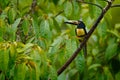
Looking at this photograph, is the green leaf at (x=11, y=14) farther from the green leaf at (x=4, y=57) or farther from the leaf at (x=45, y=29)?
the green leaf at (x=4, y=57)

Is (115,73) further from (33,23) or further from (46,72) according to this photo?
(46,72)

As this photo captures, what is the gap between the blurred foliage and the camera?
55.7 inches

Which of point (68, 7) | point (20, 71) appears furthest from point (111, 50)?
point (20, 71)

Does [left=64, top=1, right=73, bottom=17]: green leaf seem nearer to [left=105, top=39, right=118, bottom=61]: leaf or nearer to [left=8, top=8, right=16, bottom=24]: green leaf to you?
[left=8, top=8, right=16, bottom=24]: green leaf

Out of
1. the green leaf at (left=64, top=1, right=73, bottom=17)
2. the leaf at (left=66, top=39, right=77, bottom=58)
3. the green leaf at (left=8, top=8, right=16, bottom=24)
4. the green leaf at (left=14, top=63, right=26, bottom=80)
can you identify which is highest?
the green leaf at (left=64, top=1, right=73, bottom=17)

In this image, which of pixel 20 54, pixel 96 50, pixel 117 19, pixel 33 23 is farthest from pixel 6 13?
pixel 117 19

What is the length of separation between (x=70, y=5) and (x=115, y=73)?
95 cm

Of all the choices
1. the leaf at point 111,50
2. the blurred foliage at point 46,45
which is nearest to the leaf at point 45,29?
the blurred foliage at point 46,45

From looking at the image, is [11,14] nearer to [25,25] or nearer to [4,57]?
[25,25]

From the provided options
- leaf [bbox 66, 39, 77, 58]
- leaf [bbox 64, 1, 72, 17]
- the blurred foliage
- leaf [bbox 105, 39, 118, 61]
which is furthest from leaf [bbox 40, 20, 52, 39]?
leaf [bbox 105, 39, 118, 61]

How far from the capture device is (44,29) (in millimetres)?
1815

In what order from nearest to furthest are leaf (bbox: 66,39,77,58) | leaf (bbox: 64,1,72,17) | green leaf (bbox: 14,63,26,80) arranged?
green leaf (bbox: 14,63,26,80) < leaf (bbox: 66,39,77,58) < leaf (bbox: 64,1,72,17)

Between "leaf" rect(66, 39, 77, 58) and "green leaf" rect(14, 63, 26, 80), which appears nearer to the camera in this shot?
"green leaf" rect(14, 63, 26, 80)

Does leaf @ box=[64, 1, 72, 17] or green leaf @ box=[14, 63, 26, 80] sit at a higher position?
leaf @ box=[64, 1, 72, 17]
